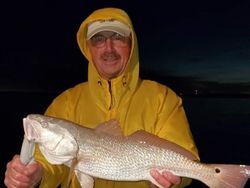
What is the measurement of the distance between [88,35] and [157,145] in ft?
5.99

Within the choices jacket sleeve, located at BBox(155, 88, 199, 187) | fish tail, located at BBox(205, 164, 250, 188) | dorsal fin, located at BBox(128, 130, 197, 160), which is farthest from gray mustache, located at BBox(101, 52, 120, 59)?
fish tail, located at BBox(205, 164, 250, 188)

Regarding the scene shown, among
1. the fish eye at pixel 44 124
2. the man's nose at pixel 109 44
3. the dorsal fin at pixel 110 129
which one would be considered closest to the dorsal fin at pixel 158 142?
the dorsal fin at pixel 110 129

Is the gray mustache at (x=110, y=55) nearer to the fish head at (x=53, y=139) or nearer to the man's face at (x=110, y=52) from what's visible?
the man's face at (x=110, y=52)

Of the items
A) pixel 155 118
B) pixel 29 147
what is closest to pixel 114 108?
pixel 155 118

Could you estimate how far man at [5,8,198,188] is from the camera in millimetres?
4695

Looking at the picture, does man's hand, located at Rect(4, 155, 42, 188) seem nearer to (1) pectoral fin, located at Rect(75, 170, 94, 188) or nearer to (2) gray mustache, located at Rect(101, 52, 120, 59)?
(1) pectoral fin, located at Rect(75, 170, 94, 188)

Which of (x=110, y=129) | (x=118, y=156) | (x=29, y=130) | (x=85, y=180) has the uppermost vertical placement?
(x=29, y=130)

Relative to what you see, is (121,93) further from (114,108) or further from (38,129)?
(38,129)

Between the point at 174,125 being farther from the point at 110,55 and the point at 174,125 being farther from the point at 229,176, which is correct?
the point at 110,55

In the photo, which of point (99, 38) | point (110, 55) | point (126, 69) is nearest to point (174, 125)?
point (126, 69)

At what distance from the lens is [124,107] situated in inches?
194

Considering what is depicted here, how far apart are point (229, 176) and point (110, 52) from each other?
2.02 metres

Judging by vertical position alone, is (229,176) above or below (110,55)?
below

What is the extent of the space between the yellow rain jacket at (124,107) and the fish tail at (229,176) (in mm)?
582
